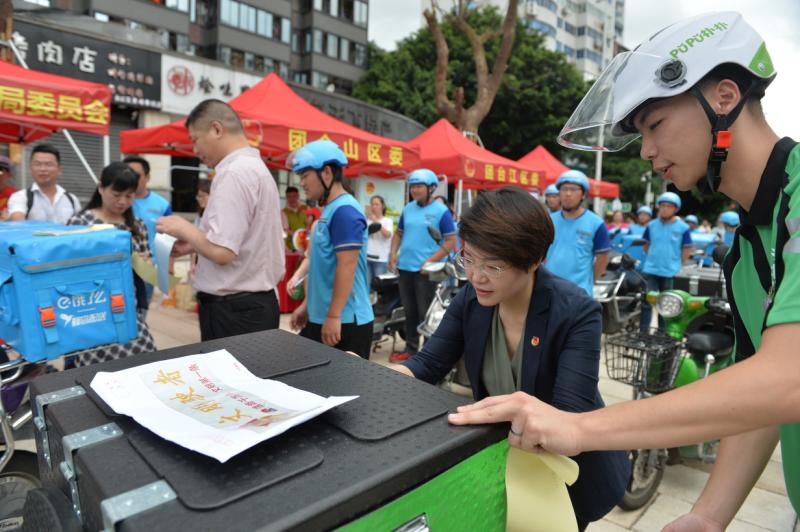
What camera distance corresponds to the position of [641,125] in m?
1.02

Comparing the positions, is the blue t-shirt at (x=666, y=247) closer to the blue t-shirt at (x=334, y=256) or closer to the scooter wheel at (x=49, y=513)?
the blue t-shirt at (x=334, y=256)

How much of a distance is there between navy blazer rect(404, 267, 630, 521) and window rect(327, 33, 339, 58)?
3238 centimetres

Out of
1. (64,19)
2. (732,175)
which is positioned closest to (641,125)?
(732,175)

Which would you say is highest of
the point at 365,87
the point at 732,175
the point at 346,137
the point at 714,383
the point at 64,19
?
the point at 365,87

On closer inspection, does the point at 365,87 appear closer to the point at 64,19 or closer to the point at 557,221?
the point at 64,19

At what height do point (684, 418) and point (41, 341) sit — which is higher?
point (684, 418)

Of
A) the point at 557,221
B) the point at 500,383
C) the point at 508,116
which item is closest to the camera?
the point at 500,383

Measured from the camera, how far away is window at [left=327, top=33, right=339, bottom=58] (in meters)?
31.0

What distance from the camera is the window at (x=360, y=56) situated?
105 ft

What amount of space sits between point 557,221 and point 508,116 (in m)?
23.2

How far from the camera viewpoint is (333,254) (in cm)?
282

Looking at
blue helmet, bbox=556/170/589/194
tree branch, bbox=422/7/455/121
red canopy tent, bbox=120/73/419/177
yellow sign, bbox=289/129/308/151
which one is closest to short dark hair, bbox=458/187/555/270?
blue helmet, bbox=556/170/589/194

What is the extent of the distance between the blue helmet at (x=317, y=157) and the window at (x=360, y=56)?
31564 millimetres

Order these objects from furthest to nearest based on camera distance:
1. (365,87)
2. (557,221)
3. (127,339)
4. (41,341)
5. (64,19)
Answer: (365,87), (64,19), (557,221), (127,339), (41,341)
